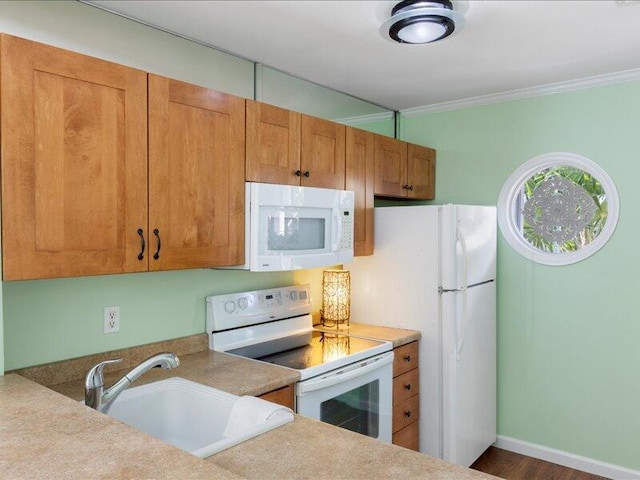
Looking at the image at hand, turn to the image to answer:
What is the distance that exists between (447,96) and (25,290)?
2.73 metres

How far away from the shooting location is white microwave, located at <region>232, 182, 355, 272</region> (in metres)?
2.28

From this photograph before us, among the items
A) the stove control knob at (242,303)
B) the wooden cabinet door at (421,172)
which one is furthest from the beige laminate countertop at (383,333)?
the wooden cabinet door at (421,172)

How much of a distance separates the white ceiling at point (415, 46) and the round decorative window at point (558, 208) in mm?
547

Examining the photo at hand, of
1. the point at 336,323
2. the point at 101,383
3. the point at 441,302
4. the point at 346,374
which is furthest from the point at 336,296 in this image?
the point at 101,383

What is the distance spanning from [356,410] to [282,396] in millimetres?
606

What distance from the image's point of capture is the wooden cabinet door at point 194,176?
1936mm

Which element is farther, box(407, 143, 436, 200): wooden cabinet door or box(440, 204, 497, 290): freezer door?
box(407, 143, 436, 200): wooden cabinet door

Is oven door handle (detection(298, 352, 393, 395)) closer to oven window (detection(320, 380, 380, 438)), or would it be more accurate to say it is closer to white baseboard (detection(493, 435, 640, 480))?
oven window (detection(320, 380, 380, 438))

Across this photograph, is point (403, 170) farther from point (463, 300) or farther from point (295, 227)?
point (295, 227)

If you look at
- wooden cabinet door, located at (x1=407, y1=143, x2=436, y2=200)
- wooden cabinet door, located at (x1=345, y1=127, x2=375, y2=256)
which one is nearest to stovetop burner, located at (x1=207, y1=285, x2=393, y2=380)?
wooden cabinet door, located at (x1=345, y1=127, x2=375, y2=256)

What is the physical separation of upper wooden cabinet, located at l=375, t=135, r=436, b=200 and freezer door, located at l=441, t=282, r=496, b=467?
2.52 ft

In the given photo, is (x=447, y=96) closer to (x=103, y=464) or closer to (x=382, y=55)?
(x=382, y=55)

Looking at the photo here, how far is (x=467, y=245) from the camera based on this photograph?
2988 mm

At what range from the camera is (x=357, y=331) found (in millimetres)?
2990
